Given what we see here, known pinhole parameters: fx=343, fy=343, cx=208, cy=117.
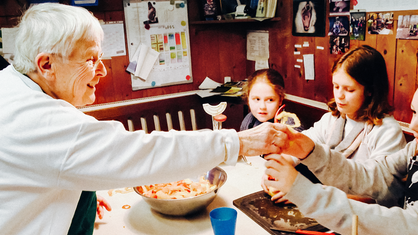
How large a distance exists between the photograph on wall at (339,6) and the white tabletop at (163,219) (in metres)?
1.39

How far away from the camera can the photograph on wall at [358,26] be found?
2.19 meters

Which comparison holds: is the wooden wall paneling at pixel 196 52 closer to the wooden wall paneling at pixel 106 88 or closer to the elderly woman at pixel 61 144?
the wooden wall paneling at pixel 106 88

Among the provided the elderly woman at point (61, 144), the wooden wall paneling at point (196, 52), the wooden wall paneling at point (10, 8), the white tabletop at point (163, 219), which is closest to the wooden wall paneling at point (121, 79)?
the wooden wall paneling at point (196, 52)

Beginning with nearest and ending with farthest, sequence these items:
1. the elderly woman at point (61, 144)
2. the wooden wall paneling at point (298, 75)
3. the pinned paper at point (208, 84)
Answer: the elderly woman at point (61, 144) → the wooden wall paneling at point (298, 75) → the pinned paper at point (208, 84)

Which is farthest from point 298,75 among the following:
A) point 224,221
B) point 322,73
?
point 224,221

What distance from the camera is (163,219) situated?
53.3 inches

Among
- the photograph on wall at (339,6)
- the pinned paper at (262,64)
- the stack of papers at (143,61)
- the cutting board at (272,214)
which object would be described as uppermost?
the photograph on wall at (339,6)

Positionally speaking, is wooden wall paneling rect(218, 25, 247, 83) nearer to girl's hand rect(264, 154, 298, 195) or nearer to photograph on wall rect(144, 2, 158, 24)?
photograph on wall rect(144, 2, 158, 24)

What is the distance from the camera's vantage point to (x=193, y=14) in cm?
314

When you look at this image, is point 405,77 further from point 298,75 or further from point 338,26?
point 298,75

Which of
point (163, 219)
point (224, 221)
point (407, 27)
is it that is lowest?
point (163, 219)

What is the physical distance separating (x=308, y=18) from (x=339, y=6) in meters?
0.32

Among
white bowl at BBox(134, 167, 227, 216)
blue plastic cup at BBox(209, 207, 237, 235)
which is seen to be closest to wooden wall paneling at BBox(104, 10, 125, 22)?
white bowl at BBox(134, 167, 227, 216)

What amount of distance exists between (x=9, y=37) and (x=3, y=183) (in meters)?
1.96
